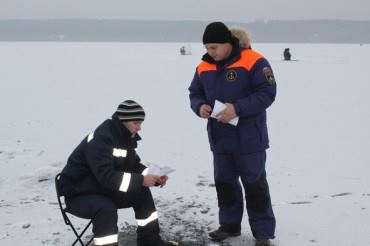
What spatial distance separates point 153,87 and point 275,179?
355 inches

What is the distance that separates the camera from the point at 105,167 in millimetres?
3062

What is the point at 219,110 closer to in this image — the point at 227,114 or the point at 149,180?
the point at 227,114

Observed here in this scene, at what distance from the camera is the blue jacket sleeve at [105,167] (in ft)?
10.0

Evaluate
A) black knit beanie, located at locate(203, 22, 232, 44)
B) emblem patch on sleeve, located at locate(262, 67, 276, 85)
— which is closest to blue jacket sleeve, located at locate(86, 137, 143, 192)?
black knit beanie, located at locate(203, 22, 232, 44)

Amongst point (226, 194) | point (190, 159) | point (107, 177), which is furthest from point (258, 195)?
point (190, 159)

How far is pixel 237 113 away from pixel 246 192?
0.63 metres

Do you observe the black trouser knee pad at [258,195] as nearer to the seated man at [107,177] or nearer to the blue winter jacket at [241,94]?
the blue winter jacket at [241,94]

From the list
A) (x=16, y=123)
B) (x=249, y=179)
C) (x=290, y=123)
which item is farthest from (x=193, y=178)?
(x=16, y=123)

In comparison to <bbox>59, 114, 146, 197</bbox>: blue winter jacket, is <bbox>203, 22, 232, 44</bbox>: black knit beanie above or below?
above

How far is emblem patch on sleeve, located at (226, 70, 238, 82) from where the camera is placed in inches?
131

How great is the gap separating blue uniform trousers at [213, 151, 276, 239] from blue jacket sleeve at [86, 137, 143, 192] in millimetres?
812

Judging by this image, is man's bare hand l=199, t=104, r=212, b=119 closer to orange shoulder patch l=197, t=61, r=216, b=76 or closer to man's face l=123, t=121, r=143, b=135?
orange shoulder patch l=197, t=61, r=216, b=76

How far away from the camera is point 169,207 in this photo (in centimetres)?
436

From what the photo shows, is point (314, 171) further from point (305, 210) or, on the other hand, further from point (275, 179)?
point (305, 210)
